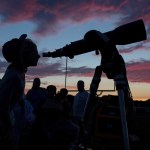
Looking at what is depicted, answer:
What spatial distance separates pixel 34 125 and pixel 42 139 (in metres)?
0.19

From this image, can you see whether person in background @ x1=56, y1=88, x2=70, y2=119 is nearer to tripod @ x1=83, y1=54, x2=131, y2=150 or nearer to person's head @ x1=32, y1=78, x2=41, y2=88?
tripod @ x1=83, y1=54, x2=131, y2=150

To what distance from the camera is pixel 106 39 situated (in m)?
4.71

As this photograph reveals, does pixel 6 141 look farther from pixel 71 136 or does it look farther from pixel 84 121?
pixel 84 121

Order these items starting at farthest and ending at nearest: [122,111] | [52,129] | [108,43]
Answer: [108,43]
[122,111]
[52,129]

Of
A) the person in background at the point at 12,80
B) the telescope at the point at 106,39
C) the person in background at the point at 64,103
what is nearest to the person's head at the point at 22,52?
the person in background at the point at 12,80

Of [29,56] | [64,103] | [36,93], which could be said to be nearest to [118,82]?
[29,56]

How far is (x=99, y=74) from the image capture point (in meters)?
4.91

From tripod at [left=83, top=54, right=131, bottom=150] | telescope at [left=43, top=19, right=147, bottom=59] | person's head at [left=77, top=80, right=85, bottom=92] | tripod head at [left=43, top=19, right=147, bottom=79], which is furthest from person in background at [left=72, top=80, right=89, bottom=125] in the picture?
tripod at [left=83, top=54, right=131, bottom=150]

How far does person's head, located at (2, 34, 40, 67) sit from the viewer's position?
3812 mm

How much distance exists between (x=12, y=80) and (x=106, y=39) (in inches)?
60.5

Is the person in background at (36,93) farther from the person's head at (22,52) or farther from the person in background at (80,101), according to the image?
the person's head at (22,52)

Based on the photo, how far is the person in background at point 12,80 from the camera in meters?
3.50

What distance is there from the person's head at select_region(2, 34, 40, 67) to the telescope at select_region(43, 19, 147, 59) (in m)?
1.14

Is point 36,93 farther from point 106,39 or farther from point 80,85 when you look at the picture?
point 106,39
